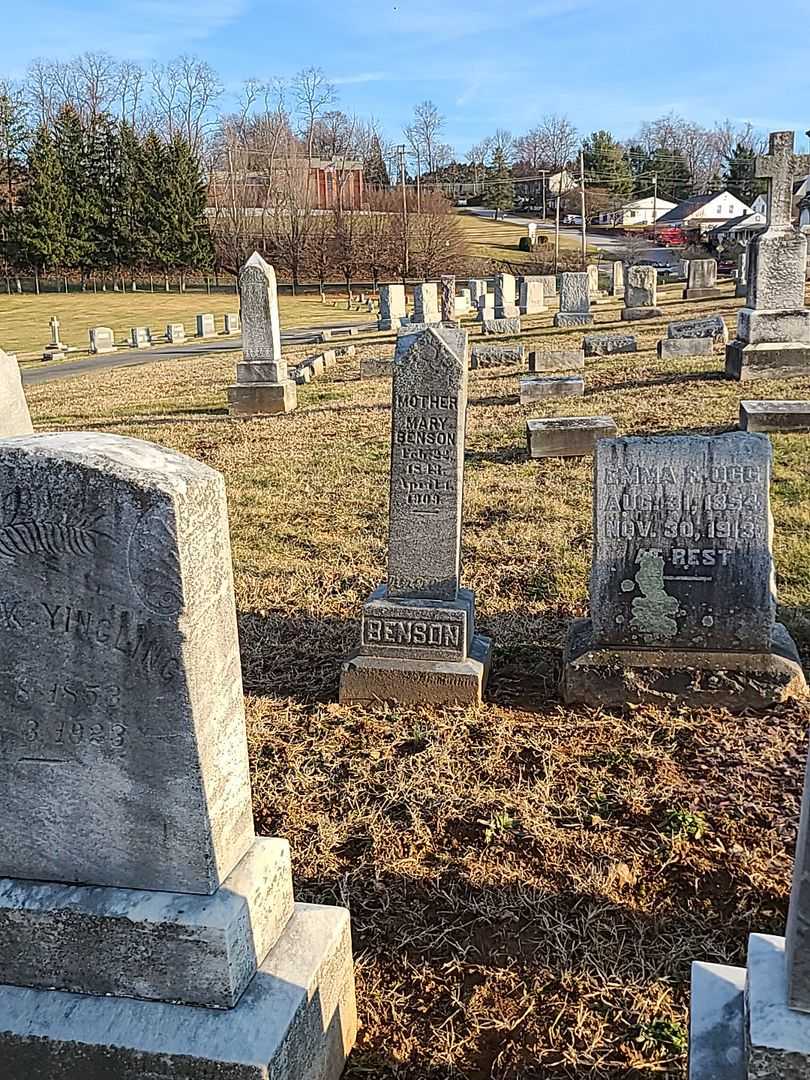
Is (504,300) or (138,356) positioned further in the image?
(138,356)

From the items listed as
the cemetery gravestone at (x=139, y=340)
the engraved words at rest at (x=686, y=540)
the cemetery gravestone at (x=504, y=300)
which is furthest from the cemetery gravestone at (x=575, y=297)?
the engraved words at rest at (x=686, y=540)

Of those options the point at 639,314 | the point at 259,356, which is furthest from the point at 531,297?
the point at 259,356

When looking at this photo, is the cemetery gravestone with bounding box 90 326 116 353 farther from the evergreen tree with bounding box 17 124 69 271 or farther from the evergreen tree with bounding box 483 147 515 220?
the evergreen tree with bounding box 483 147 515 220

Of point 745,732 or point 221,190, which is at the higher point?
point 221,190

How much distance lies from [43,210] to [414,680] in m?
58.0

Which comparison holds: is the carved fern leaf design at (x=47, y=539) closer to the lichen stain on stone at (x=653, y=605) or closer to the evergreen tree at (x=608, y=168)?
the lichen stain on stone at (x=653, y=605)

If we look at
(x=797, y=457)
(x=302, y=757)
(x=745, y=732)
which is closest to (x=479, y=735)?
(x=302, y=757)

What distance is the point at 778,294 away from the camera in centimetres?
1320

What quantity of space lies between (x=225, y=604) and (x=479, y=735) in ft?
8.47

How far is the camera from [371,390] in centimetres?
1612

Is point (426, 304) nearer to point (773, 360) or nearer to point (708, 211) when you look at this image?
point (773, 360)

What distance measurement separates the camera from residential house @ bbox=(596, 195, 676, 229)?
8088cm

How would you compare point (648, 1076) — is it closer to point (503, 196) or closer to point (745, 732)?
point (745, 732)

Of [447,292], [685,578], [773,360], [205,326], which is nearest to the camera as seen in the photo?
[685,578]
